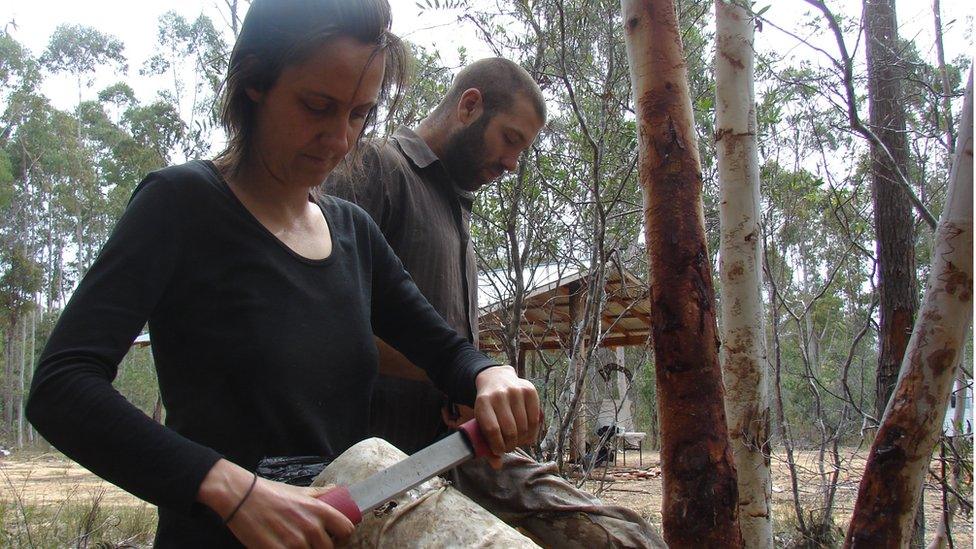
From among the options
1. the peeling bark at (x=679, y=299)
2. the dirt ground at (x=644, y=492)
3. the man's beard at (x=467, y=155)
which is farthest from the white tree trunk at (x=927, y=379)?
the man's beard at (x=467, y=155)

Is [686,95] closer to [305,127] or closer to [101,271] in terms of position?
[305,127]

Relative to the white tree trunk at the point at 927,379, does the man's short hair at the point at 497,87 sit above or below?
above

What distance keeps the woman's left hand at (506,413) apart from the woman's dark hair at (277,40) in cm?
58

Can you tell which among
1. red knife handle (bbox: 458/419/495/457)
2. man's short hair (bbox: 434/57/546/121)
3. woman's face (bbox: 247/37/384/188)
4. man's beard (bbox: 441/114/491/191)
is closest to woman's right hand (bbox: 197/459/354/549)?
red knife handle (bbox: 458/419/495/457)

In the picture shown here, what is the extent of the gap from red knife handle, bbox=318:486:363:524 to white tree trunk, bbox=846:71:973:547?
240 centimetres

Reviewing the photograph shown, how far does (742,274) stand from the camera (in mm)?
3723

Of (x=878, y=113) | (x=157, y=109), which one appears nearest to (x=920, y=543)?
(x=878, y=113)

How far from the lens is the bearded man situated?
1853 mm

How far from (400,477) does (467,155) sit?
5.99 ft

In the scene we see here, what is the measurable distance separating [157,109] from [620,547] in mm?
21529

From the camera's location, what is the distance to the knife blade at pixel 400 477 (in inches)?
40.4

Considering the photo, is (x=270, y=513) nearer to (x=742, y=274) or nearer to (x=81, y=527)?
(x=742, y=274)

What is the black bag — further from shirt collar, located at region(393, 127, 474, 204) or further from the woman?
shirt collar, located at region(393, 127, 474, 204)

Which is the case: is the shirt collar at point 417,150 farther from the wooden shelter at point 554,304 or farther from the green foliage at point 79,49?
the green foliage at point 79,49
